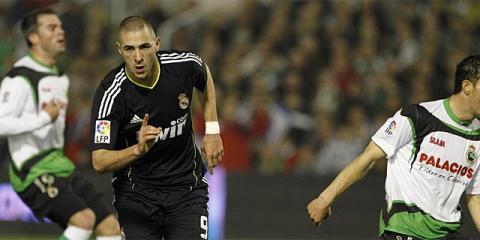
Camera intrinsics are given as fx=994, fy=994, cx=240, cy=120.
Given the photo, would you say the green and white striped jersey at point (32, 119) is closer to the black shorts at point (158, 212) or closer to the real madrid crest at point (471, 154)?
the black shorts at point (158, 212)

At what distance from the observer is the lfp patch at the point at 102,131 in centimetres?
684

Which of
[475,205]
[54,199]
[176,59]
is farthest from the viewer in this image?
[54,199]

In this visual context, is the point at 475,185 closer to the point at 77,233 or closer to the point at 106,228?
the point at 106,228

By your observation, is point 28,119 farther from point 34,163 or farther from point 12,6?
point 12,6

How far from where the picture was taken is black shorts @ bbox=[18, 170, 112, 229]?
879 centimetres

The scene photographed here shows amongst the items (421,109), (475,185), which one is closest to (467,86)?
(421,109)

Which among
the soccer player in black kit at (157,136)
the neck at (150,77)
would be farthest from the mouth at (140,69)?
Answer: the neck at (150,77)

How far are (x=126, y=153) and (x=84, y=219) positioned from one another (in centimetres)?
221

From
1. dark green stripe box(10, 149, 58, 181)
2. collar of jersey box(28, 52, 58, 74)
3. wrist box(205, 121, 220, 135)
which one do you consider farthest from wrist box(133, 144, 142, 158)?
collar of jersey box(28, 52, 58, 74)

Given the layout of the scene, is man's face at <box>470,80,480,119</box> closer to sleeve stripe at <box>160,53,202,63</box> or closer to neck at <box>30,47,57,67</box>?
Answer: sleeve stripe at <box>160,53,202,63</box>

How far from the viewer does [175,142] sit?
730 centimetres

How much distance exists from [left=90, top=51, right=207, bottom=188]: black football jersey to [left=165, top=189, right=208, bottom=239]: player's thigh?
0.15 m

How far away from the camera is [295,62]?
14250 mm

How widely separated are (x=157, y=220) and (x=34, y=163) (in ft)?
6.83
